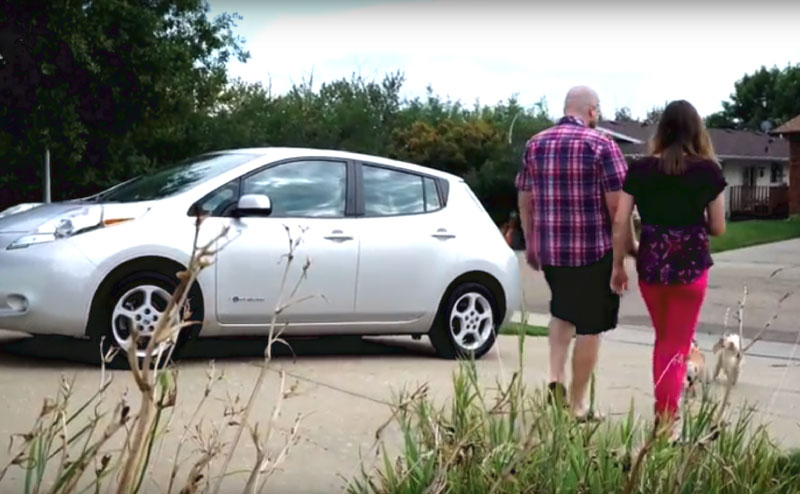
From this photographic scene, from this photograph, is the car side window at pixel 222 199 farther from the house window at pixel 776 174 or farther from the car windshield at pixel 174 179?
the house window at pixel 776 174

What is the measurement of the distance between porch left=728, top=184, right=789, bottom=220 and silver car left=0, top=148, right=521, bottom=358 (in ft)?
131

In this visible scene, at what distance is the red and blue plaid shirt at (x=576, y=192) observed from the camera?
6.46 m

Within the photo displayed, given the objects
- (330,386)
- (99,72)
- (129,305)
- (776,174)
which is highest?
(99,72)

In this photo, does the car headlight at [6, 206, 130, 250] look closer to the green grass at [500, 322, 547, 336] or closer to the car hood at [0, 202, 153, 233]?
the car hood at [0, 202, 153, 233]

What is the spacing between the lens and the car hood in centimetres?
777

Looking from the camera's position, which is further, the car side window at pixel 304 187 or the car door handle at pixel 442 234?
the car door handle at pixel 442 234

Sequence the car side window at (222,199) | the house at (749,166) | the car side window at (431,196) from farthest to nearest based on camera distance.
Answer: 1. the house at (749,166)
2. the car side window at (431,196)
3. the car side window at (222,199)

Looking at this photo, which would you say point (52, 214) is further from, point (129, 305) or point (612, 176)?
point (612, 176)

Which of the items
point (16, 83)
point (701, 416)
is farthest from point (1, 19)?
point (701, 416)

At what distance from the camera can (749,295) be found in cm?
1770

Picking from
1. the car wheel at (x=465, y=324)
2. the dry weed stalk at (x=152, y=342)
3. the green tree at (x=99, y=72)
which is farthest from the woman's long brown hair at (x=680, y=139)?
the green tree at (x=99, y=72)

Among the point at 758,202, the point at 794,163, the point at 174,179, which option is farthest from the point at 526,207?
the point at 758,202

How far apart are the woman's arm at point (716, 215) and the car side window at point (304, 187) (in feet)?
10.1

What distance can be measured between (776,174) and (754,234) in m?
25.3
